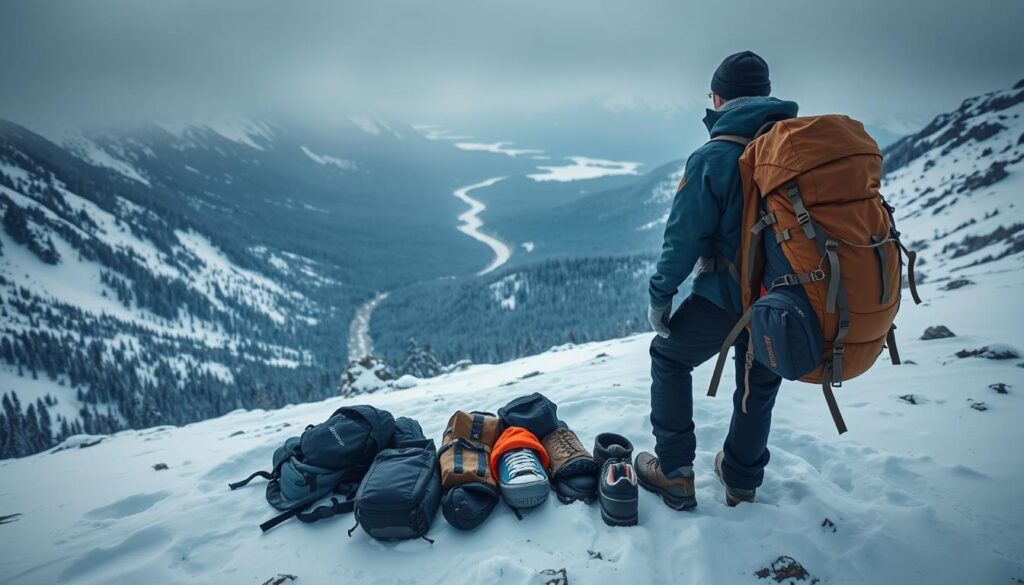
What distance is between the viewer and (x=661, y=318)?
3.82m

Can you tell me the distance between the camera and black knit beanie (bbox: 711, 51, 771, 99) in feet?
12.0

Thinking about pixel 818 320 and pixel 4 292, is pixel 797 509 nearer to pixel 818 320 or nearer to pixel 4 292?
pixel 818 320

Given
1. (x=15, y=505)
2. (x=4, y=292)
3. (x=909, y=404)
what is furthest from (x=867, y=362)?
(x=4, y=292)

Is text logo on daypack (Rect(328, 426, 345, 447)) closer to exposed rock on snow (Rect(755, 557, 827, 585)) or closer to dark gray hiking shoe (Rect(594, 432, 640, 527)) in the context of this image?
dark gray hiking shoe (Rect(594, 432, 640, 527))

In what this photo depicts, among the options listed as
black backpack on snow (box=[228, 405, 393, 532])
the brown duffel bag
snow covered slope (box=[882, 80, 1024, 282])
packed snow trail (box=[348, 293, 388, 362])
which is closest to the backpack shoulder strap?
the brown duffel bag

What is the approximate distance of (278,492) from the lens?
516 cm

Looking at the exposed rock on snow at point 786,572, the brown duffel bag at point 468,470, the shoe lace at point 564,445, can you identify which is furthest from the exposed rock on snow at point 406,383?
the exposed rock on snow at point 786,572

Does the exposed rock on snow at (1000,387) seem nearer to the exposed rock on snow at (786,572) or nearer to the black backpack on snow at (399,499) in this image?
the exposed rock on snow at (786,572)

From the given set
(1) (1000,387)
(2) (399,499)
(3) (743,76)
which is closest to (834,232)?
(3) (743,76)

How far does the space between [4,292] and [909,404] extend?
637 feet

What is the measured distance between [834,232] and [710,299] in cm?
100

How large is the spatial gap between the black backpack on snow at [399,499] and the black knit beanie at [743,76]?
4484 mm

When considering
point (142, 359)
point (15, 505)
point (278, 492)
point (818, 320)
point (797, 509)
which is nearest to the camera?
point (818, 320)

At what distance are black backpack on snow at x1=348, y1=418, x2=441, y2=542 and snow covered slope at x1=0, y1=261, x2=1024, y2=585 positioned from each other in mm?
186
